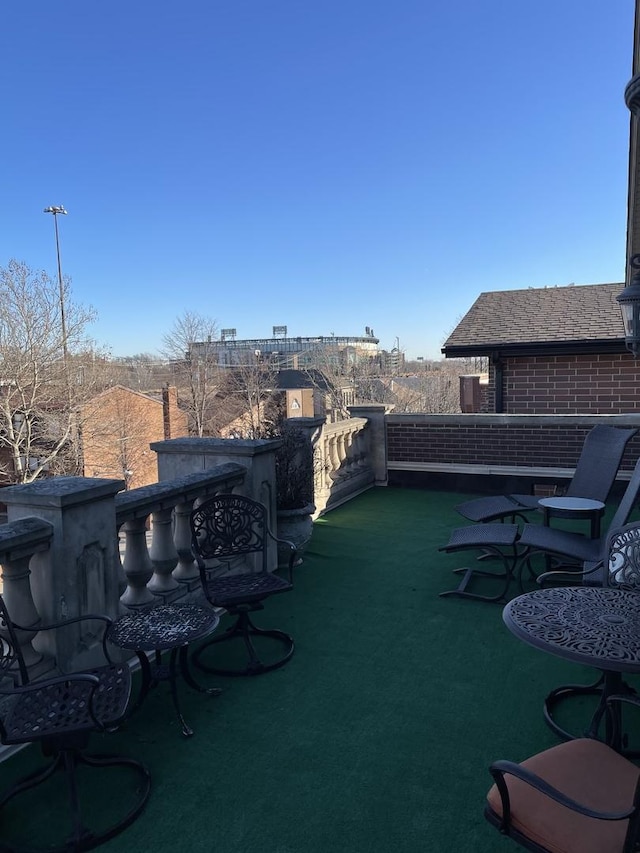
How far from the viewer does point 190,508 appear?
3893 millimetres

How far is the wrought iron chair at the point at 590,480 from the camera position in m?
5.12

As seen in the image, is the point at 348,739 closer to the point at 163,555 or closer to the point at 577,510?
the point at 163,555

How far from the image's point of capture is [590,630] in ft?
7.47

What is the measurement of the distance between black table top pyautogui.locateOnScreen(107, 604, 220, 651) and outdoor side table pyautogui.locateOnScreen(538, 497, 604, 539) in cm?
314

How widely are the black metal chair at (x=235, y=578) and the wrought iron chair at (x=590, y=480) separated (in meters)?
2.04

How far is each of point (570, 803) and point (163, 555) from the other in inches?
111

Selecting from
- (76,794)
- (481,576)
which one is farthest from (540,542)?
(76,794)

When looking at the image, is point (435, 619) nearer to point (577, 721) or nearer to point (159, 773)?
point (577, 721)

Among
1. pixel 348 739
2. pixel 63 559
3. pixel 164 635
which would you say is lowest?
pixel 348 739

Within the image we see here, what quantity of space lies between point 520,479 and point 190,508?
5.43 meters

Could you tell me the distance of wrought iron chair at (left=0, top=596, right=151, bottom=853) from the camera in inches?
79.1

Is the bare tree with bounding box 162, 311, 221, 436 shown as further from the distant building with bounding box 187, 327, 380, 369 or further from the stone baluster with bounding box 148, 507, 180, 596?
the stone baluster with bounding box 148, 507, 180, 596

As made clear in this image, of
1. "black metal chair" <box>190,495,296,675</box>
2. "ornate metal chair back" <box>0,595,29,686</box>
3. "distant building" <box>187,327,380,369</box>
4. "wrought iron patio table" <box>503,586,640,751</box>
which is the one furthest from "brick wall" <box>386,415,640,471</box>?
"distant building" <box>187,327,380,369</box>

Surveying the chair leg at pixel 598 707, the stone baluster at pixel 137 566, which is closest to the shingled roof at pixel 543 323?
the chair leg at pixel 598 707
